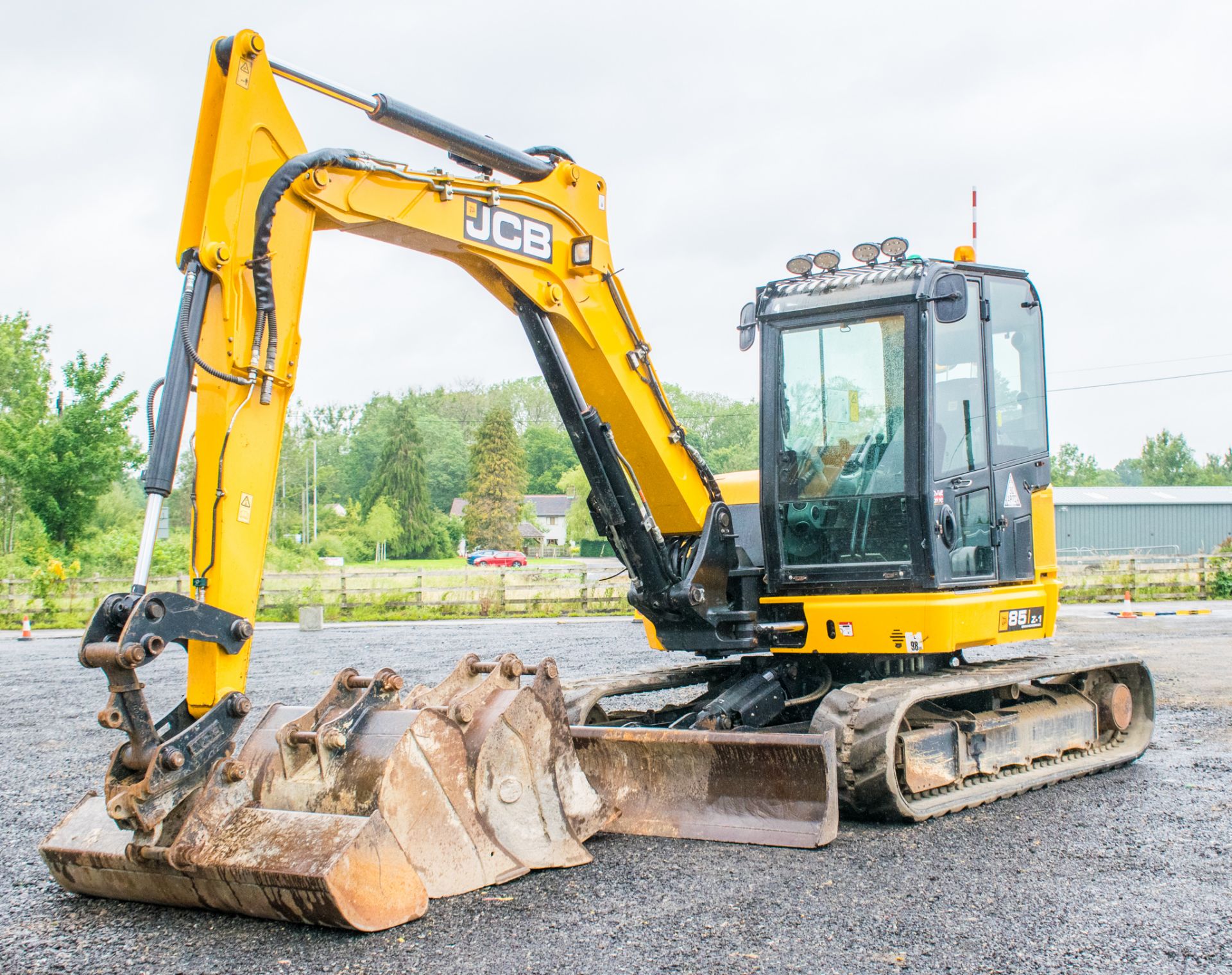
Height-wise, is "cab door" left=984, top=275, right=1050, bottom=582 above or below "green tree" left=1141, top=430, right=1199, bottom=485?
below

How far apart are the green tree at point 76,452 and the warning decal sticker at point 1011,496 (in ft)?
73.8

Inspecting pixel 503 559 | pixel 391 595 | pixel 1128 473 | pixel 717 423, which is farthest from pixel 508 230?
pixel 1128 473

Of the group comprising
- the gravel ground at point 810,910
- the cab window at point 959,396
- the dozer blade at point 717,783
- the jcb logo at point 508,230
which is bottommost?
the gravel ground at point 810,910

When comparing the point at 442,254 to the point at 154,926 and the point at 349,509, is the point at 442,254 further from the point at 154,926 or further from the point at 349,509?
the point at 349,509

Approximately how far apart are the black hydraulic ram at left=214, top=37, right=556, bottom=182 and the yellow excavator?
2 centimetres

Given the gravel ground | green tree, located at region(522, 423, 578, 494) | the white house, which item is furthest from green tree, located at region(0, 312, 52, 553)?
green tree, located at region(522, 423, 578, 494)

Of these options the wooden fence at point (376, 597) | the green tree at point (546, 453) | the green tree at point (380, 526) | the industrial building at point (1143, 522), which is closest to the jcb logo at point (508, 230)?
the wooden fence at point (376, 597)

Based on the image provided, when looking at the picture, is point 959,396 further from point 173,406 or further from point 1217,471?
point 1217,471

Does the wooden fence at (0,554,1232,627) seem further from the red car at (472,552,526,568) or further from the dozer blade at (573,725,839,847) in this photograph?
the red car at (472,552,526,568)

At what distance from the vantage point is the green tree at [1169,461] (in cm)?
9244

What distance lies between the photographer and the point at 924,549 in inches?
238

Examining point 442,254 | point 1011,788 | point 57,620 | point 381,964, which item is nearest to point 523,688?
point 381,964

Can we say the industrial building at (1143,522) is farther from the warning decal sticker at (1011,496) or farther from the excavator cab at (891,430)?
the excavator cab at (891,430)

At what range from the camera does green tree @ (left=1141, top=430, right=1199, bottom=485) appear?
92438 millimetres
